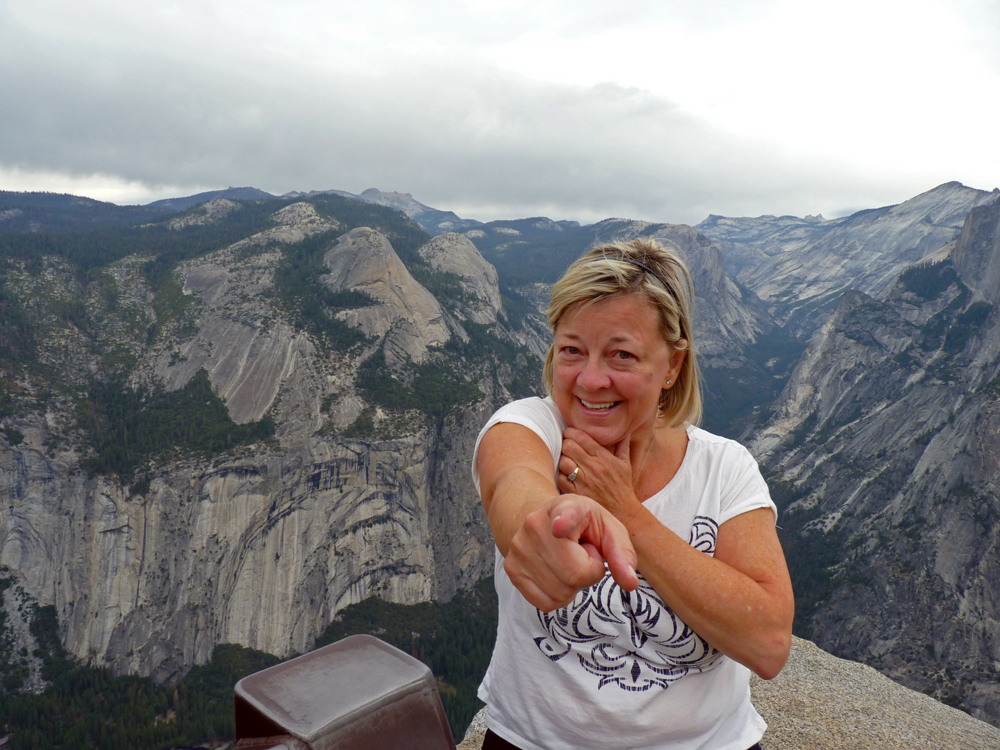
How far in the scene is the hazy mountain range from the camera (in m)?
84.9

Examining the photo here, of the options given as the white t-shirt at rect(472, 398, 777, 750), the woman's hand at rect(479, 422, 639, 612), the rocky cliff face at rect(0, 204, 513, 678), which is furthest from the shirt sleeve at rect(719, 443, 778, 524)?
the rocky cliff face at rect(0, 204, 513, 678)

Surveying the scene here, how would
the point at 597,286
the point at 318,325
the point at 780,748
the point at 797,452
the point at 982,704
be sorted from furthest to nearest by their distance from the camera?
the point at 797,452 < the point at 318,325 < the point at 982,704 < the point at 780,748 < the point at 597,286

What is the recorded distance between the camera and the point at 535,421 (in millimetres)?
3418

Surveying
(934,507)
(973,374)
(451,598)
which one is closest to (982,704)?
(934,507)

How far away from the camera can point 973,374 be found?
107 metres

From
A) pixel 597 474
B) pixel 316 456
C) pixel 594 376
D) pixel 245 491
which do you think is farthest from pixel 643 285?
pixel 316 456

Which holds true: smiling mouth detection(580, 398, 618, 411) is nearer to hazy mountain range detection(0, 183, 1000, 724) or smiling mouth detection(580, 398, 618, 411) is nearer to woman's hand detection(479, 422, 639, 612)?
woman's hand detection(479, 422, 639, 612)

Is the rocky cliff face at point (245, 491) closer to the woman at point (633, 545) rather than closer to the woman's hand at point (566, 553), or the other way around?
the woman at point (633, 545)

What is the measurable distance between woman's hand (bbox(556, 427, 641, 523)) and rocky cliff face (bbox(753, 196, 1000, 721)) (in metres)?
88.6

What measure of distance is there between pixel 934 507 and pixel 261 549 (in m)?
104

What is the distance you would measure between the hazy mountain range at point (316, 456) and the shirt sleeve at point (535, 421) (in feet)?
291

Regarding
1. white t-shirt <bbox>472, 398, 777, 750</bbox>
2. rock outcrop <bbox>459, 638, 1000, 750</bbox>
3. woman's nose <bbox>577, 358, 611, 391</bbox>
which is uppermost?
woman's nose <bbox>577, 358, 611, 391</bbox>

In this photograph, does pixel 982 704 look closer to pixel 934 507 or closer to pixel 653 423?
pixel 934 507

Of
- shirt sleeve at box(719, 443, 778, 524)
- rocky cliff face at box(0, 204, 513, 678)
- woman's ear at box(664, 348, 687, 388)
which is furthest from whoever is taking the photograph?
rocky cliff face at box(0, 204, 513, 678)
